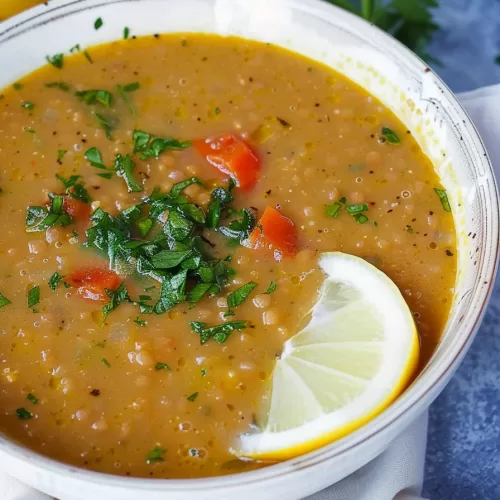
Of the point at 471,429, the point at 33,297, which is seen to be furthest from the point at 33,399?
the point at 471,429

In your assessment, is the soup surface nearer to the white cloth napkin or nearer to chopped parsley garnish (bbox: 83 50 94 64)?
chopped parsley garnish (bbox: 83 50 94 64)

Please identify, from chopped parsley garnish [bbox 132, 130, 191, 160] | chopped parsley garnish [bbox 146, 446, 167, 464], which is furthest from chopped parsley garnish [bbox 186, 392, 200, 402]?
chopped parsley garnish [bbox 132, 130, 191, 160]

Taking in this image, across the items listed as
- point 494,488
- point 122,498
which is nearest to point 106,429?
point 122,498

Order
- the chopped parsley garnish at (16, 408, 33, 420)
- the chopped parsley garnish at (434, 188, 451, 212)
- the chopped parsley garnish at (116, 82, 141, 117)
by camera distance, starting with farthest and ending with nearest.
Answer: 1. the chopped parsley garnish at (116, 82, 141, 117)
2. the chopped parsley garnish at (434, 188, 451, 212)
3. the chopped parsley garnish at (16, 408, 33, 420)

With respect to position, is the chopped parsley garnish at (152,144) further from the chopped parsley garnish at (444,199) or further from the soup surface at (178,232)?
the chopped parsley garnish at (444,199)

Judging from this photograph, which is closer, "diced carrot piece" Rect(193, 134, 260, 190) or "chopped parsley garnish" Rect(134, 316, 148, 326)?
Result: "chopped parsley garnish" Rect(134, 316, 148, 326)

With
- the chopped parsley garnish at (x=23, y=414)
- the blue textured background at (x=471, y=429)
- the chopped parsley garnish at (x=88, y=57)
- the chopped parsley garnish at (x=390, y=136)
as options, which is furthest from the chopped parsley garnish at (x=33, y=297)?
the blue textured background at (x=471, y=429)

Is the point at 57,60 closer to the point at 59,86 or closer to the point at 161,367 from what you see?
the point at 59,86

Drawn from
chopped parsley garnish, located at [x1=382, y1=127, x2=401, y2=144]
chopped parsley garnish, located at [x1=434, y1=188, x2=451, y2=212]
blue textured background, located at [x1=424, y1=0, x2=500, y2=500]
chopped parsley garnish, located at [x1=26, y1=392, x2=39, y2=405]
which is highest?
Result: chopped parsley garnish, located at [x1=382, y1=127, x2=401, y2=144]
